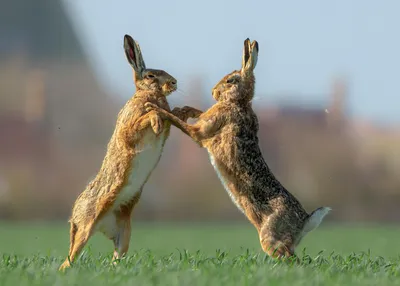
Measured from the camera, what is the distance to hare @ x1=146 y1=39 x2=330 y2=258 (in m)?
7.79

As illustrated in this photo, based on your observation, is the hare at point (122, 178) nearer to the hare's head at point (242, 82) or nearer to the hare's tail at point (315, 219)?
the hare's head at point (242, 82)

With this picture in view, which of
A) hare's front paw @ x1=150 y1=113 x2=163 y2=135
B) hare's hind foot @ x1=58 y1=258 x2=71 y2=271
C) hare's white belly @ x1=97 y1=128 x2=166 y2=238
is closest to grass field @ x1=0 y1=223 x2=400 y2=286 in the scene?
hare's hind foot @ x1=58 y1=258 x2=71 y2=271

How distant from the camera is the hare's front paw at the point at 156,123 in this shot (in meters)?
7.75

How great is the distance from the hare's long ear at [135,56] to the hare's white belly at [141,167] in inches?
29.0

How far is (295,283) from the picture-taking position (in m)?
6.73

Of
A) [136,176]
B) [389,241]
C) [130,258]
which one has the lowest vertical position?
[389,241]

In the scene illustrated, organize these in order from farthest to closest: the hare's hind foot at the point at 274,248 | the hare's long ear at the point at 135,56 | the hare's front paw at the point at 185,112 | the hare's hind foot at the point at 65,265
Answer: the hare's front paw at the point at 185,112 < the hare's long ear at the point at 135,56 < the hare's hind foot at the point at 274,248 < the hare's hind foot at the point at 65,265

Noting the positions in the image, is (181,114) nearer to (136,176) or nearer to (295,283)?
(136,176)

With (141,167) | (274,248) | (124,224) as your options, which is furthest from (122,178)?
(274,248)

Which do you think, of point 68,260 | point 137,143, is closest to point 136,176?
point 137,143

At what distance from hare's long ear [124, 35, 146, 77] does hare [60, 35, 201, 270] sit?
3 cm

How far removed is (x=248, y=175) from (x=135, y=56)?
147cm

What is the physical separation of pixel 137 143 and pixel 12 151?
13.9 metres

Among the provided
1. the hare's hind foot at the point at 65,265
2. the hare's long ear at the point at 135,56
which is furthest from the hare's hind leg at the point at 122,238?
the hare's long ear at the point at 135,56
